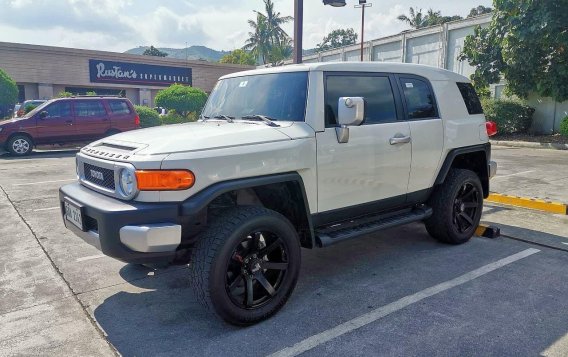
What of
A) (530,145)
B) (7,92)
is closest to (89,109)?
(7,92)

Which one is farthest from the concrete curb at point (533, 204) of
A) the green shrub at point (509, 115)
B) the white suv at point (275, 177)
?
the green shrub at point (509, 115)

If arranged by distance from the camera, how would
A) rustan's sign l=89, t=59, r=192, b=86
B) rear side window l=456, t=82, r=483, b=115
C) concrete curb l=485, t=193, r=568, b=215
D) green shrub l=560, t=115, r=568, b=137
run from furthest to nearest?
rustan's sign l=89, t=59, r=192, b=86, green shrub l=560, t=115, r=568, b=137, concrete curb l=485, t=193, r=568, b=215, rear side window l=456, t=82, r=483, b=115

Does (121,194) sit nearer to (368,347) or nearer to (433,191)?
(368,347)

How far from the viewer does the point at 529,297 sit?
12.1 feet

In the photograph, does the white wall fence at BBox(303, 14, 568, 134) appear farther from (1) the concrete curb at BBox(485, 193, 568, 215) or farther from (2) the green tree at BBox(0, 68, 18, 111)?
(2) the green tree at BBox(0, 68, 18, 111)

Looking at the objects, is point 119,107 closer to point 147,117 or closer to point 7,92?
point 147,117

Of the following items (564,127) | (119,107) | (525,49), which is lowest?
(564,127)

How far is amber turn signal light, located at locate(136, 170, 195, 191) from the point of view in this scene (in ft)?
9.62

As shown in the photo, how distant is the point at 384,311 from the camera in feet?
11.4

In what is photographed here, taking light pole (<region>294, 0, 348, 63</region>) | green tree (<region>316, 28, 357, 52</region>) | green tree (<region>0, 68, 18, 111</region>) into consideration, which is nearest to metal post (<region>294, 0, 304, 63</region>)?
Result: light pole (<region>294, 0, 348, 63</region>)

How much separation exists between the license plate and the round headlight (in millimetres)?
439

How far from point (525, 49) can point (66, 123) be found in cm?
1629

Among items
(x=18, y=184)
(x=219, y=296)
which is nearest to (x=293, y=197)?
(x=219, y=296)

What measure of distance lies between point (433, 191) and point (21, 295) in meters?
4.14
